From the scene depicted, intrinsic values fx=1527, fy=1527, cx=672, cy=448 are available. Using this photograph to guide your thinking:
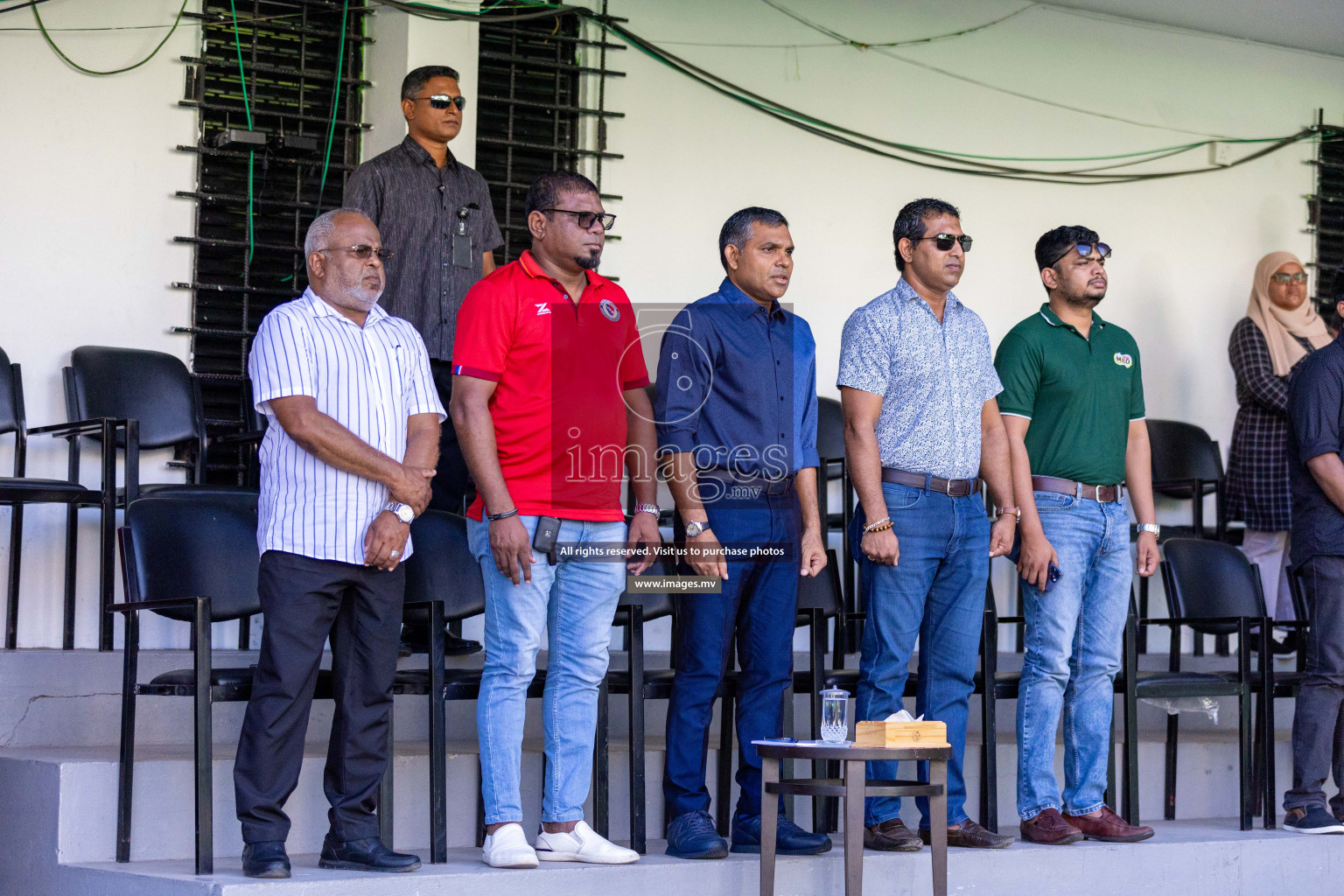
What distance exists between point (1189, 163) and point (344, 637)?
4611 mm

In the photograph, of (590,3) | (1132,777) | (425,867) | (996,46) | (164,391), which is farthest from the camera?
(996,46)

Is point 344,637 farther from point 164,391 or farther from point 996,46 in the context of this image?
point 996,46

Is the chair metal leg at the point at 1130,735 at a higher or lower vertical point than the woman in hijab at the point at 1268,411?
lower

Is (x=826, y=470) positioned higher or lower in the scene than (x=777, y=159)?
lower

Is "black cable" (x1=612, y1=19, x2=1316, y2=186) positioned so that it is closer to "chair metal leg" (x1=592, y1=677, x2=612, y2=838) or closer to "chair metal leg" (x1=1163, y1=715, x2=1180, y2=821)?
"chair metal leg" (x1=1163, y1=715, x2=1180, y2=821)

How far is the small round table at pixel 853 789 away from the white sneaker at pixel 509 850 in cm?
51

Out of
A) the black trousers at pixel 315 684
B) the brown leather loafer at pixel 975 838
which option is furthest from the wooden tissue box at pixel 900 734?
the black trousers at pixel 315 684

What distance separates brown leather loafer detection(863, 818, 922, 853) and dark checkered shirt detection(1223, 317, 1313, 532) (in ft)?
8.91

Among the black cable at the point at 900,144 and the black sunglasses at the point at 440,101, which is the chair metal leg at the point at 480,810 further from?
the black cable at the point at 900,144

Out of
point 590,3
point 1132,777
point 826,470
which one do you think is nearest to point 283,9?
point 590,3

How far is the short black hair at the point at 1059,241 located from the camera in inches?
160

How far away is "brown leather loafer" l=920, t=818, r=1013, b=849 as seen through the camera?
12.0 feet

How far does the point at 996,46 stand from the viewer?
20.2 feet

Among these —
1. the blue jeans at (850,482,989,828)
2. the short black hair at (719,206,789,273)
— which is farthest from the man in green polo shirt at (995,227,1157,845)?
the short black hair at (719,206,789,273)
